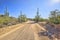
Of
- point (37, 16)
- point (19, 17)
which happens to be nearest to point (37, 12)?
point (37, 16)

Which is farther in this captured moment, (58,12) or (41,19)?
(41,19)

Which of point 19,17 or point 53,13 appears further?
point 19,17

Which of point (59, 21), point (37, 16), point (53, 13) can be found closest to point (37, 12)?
point (37, 16)

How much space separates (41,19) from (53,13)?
42831 millimetres

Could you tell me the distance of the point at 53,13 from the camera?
5275 centimetres

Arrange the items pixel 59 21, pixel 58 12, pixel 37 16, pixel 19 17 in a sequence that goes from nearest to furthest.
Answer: pixel 59 21, pixel 58 12, pixel 19 17, pixel 37 16

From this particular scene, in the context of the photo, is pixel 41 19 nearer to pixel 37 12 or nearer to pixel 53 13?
pixel 37 12

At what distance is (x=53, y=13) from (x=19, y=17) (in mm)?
36598

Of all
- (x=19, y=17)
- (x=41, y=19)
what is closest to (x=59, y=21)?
(x=19, y=17)

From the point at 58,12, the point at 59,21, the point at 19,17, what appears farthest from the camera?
the point at 19,17

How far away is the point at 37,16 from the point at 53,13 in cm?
3931

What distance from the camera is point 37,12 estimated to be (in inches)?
3558

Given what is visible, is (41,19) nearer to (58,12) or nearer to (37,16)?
(37,16)

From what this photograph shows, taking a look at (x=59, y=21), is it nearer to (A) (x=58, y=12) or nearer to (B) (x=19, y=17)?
(A) (x=58, y=12)
